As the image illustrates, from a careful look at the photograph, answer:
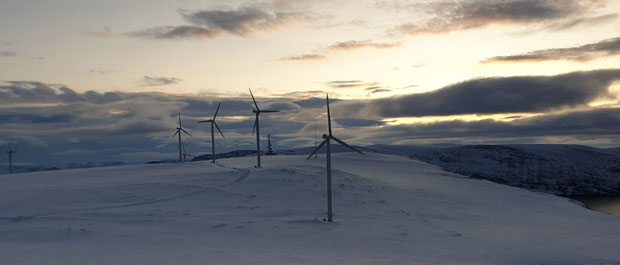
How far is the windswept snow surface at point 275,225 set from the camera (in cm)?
3528

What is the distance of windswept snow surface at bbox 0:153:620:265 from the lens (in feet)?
116

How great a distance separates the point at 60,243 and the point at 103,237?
3201mm

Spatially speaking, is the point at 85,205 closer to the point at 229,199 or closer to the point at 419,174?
the point at 229,199

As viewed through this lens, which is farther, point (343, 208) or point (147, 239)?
point (343, 208)

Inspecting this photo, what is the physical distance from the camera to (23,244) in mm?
35906

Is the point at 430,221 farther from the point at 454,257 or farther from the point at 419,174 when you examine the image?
the point at 419,174

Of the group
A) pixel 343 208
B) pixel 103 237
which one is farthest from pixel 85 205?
pixel 343 208

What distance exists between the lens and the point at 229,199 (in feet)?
187

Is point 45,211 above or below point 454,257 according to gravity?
above

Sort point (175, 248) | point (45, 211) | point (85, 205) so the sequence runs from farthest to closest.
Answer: point (85, 205) → point (45, 211) → point (175, 248)

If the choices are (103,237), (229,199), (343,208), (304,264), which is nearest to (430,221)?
(343,208)

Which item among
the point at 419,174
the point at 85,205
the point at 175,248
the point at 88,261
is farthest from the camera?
the point at 419,174

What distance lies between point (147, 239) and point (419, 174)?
3346 inches

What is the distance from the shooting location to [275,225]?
46.1m
